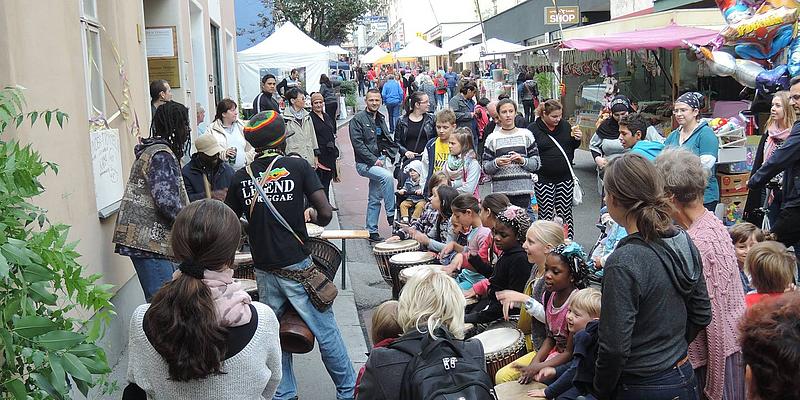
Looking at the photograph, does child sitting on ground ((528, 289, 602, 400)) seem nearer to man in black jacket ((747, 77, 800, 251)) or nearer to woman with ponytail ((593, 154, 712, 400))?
woman with ponytail ((593, 154, 712, 400))

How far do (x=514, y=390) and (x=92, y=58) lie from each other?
4486mm

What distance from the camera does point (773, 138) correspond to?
22.1 ft

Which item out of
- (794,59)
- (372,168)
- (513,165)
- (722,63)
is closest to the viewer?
(513,165)

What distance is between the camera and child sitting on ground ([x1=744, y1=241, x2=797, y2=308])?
171 inches

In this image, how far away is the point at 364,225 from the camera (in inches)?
488

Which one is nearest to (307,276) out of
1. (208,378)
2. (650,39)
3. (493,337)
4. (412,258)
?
(493,337)

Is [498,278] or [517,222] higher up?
[517,222]

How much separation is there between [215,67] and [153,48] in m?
5.54

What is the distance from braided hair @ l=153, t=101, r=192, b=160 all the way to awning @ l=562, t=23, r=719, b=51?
9022mm

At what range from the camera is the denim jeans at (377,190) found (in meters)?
11.1

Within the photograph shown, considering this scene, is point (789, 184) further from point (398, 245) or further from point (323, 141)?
point (323, 141)

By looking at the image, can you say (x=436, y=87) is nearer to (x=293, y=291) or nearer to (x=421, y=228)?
(x=421, y=228)

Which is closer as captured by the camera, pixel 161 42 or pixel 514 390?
pixel 514 390

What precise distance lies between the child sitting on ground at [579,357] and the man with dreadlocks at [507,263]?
1.14 m
